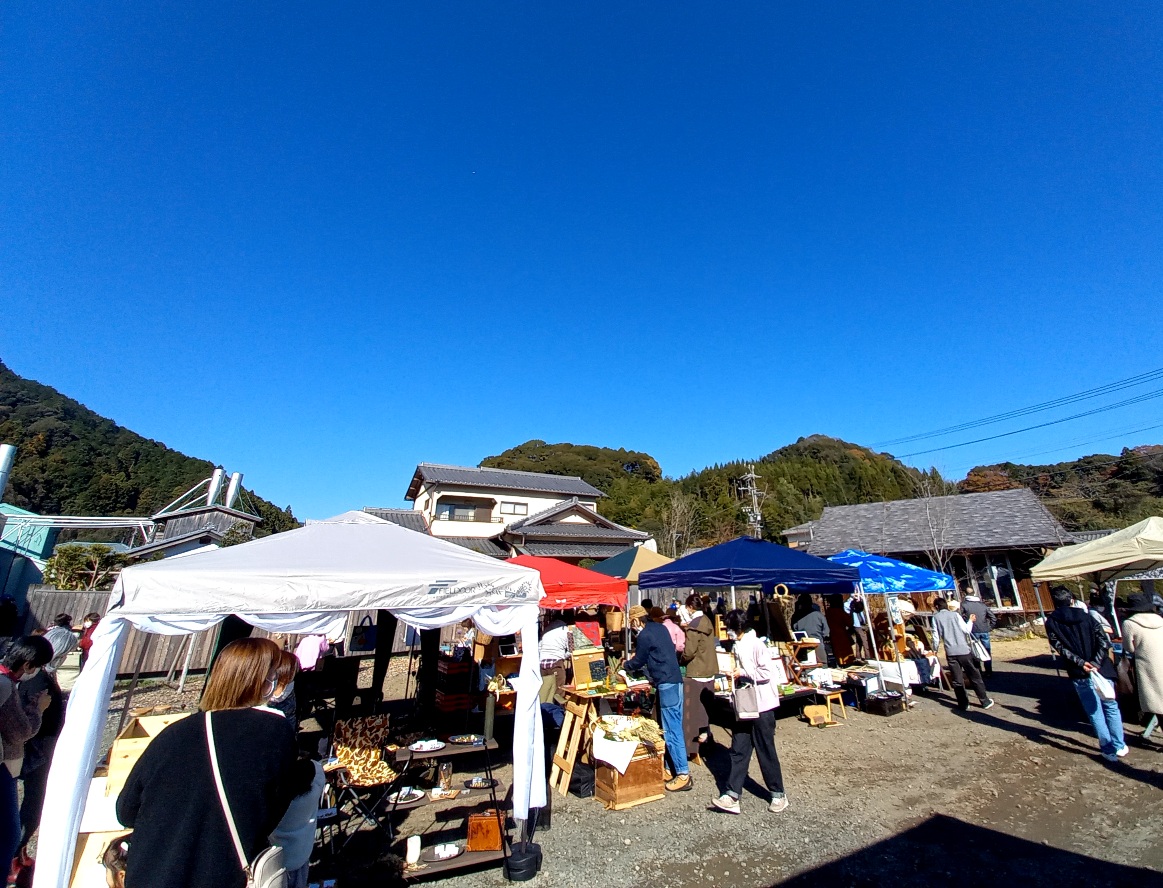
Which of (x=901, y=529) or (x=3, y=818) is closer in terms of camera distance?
(x=3, y=818)

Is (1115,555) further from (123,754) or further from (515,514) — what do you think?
(515,514)

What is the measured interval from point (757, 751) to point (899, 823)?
4.72ft

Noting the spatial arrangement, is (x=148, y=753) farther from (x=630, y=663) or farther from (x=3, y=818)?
(x=630, y=663)

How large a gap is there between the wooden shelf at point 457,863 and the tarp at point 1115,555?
31.8ft

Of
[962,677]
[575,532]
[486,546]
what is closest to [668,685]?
[962,677]

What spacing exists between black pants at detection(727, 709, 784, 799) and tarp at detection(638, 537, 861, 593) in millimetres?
3380

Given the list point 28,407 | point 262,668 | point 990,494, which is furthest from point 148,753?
point 28,407

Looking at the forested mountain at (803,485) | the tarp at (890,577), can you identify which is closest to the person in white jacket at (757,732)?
the tarp at (890,577)

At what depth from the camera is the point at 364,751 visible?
4.48m

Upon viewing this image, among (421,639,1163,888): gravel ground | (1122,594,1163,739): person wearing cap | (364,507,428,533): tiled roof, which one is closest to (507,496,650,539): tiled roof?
→ (364,507,428,533): tiled roof

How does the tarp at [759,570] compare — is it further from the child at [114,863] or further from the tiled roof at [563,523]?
the tiled roof at [563,523]

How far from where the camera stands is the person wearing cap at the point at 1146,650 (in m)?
5.49

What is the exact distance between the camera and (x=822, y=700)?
29.0ft

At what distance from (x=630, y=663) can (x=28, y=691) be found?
547cm
